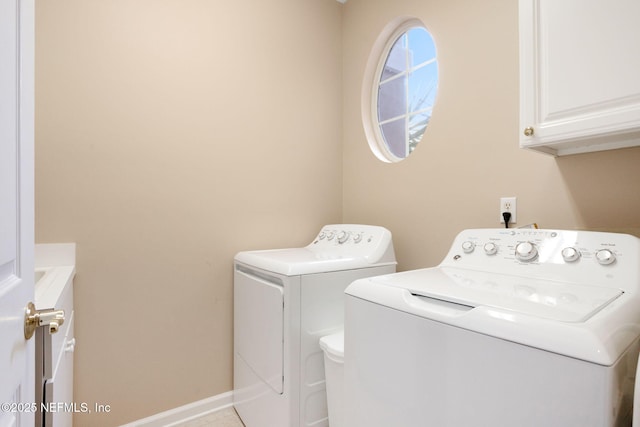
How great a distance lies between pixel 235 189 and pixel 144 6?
3.60 feet

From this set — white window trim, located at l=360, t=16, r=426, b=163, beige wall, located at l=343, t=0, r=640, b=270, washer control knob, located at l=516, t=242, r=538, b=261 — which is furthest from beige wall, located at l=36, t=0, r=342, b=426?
washer control knob, located at l=516, t=242, r=538, b=261

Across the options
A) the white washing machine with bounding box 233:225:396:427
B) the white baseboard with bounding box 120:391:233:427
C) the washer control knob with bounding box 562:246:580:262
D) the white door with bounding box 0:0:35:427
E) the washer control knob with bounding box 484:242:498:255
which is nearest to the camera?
the white door with bounding box 0:0:35:427

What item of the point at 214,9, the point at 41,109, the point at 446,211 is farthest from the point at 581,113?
the point at 41,109

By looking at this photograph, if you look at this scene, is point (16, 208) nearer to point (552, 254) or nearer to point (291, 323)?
point (291, 323)

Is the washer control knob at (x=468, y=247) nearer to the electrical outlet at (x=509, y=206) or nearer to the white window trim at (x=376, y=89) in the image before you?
the electrical outlet at (x=509, y=206)

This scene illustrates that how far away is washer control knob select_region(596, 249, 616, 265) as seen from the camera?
38.1 inches

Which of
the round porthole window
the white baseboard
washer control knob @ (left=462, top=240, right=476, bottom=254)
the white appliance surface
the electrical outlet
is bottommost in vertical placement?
the white baseboard

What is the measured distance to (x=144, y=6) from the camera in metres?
1.74

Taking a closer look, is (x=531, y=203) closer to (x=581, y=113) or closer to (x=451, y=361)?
(x=581, y=113)

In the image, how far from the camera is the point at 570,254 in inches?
41.0

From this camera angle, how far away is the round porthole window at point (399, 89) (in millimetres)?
2025

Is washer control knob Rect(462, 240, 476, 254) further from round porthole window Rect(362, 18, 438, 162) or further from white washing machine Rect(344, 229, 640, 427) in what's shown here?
round porthole window Rect(362, 18, 438, 162)

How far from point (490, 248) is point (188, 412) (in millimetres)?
1830

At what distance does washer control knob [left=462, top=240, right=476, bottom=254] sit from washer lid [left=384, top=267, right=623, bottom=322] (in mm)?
145
